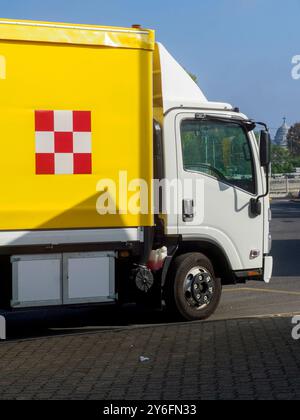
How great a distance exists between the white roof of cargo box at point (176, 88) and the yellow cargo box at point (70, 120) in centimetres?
44

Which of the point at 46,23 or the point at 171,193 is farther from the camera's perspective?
the point at 171,193

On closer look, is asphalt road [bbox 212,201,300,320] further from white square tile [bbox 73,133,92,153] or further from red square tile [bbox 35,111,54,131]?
red square tile [bbox 35,111,54,131]

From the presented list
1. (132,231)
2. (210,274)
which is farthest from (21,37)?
(210,274)

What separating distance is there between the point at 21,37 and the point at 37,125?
919 millimetres

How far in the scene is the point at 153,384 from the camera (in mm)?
6570

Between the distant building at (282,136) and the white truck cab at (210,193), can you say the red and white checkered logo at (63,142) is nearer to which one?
the white truck cab at (210,193)

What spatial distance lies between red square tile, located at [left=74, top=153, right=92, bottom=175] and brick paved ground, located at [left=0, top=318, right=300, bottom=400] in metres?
1.83

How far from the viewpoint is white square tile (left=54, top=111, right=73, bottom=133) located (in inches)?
336

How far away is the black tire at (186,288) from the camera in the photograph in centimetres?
955

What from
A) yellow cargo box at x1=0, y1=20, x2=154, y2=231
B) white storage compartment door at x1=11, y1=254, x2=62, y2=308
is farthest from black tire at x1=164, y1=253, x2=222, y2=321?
white storage compartment door at x1=11, y1=254, x2=62, y2=308

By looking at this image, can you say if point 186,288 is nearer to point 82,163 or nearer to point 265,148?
point 265,148

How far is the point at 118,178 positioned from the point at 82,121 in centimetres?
75

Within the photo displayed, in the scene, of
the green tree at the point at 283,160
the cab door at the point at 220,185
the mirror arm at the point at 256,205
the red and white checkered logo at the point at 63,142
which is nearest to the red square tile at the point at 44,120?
the red and white checkered logo at the point at 63,142

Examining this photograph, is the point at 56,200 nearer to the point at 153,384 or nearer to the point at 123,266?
the point at 123,266
